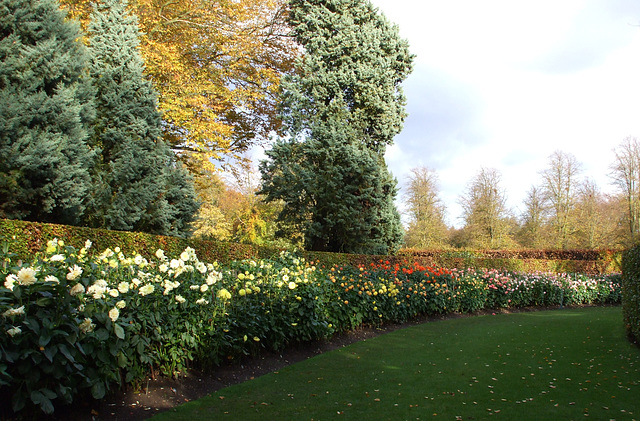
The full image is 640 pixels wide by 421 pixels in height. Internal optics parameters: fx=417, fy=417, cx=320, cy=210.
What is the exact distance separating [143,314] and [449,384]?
3.11 meters

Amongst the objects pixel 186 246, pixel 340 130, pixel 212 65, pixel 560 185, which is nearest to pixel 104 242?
pixel 186 246

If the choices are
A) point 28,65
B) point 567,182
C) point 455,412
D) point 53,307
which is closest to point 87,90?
point 28,65

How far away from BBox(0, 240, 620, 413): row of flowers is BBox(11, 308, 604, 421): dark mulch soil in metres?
0.12

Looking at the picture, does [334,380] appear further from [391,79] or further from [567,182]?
[567,182]

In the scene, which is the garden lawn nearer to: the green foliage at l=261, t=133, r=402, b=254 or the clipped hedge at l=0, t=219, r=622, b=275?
the clipped hedge at l=0, t=219, r=622, b=275

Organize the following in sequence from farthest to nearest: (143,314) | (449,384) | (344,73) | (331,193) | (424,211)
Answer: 1. (424,211)
2. (344,73)
3. (331,193)
4. (449,384)
5. (143,314)

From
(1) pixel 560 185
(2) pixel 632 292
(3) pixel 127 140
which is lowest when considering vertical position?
(2) pixel 632 292

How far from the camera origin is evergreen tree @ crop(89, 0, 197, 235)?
10.3 meters

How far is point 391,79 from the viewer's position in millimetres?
15117

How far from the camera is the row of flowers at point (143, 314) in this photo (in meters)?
2.78

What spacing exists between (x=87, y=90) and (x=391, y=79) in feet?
32.3

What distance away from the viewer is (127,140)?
10766 millimetres

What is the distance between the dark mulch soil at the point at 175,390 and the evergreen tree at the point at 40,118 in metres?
5.64

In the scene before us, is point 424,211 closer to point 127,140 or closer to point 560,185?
point 560,185
